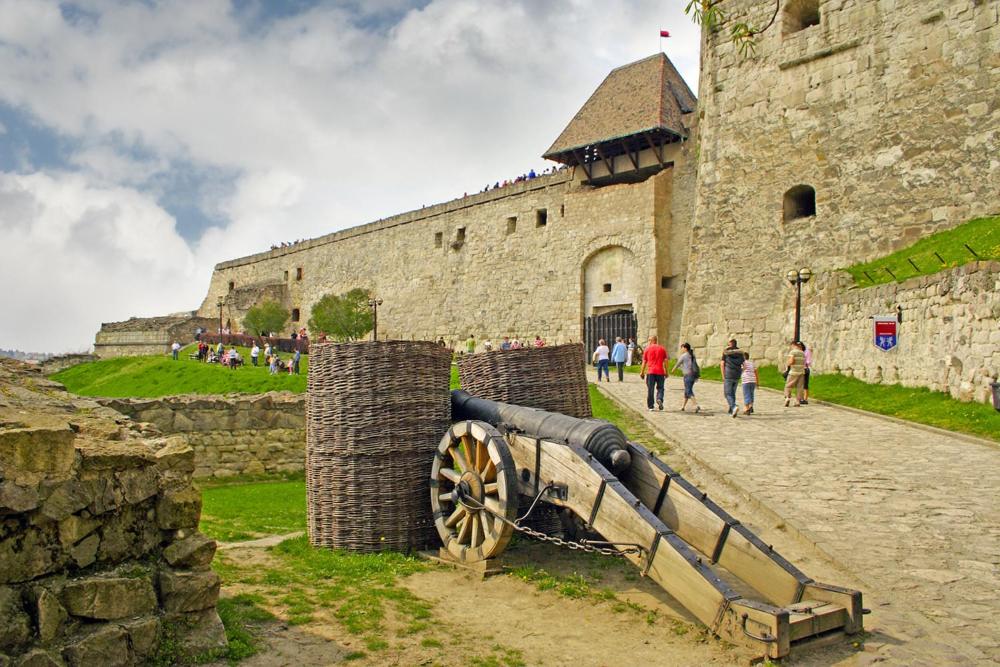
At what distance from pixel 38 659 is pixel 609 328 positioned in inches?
960

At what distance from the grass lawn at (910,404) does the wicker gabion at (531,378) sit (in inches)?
235

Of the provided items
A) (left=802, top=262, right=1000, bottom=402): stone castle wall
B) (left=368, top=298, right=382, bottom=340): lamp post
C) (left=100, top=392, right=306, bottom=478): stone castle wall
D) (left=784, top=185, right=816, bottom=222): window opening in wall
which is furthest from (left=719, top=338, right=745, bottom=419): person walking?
(left=368, top=298, right=382, bottom=340): lamp post

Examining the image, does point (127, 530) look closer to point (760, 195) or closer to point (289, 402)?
point (289, 402)

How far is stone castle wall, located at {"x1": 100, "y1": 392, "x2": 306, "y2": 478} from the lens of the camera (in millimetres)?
10906

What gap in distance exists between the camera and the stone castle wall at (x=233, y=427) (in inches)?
429

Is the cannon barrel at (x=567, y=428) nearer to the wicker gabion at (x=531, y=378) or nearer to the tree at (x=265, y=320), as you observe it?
the wicker gabion at (x=531, y=378)

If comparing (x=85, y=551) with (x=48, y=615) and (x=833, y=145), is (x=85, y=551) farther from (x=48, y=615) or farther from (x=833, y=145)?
(x=833, y=145)

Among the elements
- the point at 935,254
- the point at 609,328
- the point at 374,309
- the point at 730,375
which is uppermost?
the point at 374,309

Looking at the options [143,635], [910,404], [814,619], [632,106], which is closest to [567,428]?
[814,619]

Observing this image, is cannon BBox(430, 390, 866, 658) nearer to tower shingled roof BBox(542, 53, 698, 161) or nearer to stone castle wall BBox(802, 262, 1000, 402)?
stone castle wall BBox(802, 262, 1000, 402)

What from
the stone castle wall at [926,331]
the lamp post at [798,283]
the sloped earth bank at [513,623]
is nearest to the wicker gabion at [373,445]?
the sloped earth bank at [513,623]

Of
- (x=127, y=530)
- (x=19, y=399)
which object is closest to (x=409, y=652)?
(x=127, y=530)

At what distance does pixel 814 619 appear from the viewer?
3590 mm

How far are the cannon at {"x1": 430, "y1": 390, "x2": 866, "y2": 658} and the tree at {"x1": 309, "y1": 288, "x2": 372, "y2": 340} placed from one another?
94.2 ft
